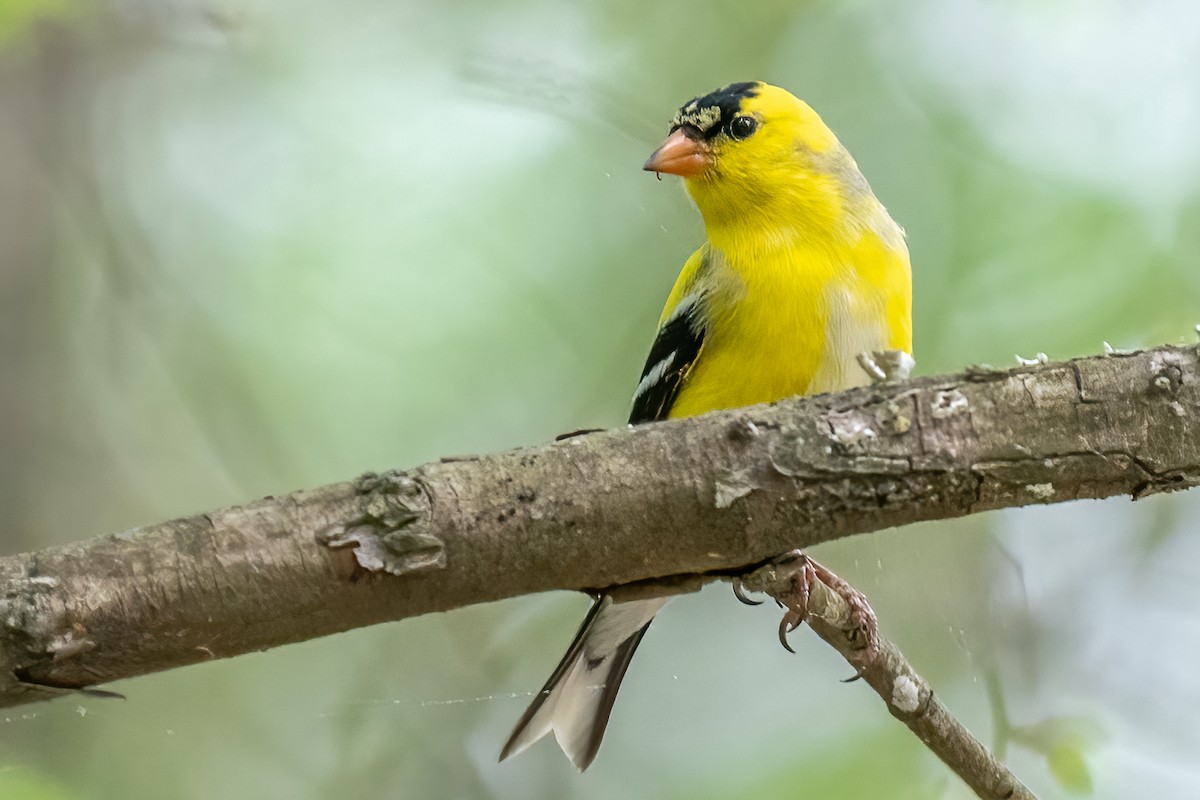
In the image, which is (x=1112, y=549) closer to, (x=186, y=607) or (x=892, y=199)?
(x=892, y=199)

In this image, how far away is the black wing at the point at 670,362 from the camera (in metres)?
2.71

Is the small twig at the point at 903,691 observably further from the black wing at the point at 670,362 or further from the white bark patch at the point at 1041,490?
the black wing at the point at 670,362

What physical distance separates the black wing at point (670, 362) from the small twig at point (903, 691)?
79cm

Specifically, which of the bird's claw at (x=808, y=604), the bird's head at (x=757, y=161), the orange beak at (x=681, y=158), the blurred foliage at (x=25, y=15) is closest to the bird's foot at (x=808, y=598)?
the bird's claw at (x=808, y=604)

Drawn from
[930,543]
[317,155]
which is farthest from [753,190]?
[317,155]

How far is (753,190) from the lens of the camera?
9.30 feet

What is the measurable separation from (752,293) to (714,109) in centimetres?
67

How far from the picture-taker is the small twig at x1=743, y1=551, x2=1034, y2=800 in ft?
6.51

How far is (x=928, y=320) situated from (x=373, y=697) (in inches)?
82.8

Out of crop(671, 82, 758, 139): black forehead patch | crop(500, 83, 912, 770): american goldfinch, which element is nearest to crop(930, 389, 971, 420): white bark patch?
crop(500, 83, 912, 770): american goldfinch

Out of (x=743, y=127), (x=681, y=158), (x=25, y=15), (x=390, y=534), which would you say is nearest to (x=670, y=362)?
(x=681, y=158)

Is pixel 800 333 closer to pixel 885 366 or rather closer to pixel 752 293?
pixel 752 293

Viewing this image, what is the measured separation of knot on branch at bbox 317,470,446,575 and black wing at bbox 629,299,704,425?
4.21 feet

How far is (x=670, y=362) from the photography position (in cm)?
277
